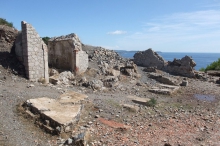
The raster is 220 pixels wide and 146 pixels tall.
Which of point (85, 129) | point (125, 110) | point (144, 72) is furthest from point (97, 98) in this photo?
point (144, 72)

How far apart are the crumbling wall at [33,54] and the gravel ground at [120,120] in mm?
706

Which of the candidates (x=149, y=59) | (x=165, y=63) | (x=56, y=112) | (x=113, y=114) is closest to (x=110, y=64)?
(x=149, y=59)

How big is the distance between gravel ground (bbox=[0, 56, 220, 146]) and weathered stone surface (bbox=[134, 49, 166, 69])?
Answer: 1024cm

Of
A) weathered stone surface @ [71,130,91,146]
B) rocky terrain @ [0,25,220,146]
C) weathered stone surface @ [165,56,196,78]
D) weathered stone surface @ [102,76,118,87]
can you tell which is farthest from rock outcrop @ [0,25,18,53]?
weathered stone surface @ [165,56,196,78]

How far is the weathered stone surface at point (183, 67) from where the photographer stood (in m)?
18.1

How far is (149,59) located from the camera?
21.1 metres

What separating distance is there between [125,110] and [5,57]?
22.0ft

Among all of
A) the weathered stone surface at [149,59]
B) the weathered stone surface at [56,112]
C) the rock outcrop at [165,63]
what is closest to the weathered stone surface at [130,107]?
the weathered stone surface at [56,112]

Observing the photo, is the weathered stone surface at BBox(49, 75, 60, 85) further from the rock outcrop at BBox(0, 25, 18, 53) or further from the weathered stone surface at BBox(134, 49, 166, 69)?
the weathered stone surface at BBox(134, 49, 166, 69)

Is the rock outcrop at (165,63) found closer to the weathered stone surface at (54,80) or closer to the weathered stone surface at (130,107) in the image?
the weathered stone surface at (54,80)

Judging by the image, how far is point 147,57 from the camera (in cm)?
2127

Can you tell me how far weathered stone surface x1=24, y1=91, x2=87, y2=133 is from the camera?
5.44 meters

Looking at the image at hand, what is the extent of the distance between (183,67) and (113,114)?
1309 cm

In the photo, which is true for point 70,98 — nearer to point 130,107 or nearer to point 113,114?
point 113,114
